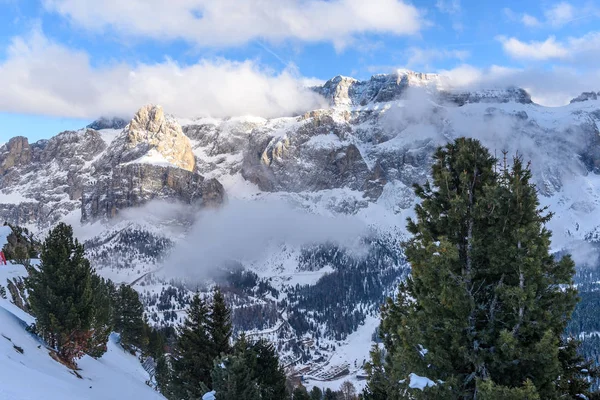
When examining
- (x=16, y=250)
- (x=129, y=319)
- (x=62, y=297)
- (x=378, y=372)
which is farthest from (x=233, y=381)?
(x=16, y=250)

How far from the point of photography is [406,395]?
1206 cm

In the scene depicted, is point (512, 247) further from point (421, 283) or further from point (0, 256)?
point (0, 256)

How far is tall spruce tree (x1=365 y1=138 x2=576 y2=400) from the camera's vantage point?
1017cm

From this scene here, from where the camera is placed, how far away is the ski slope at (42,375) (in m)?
13.9

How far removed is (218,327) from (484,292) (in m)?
18.2

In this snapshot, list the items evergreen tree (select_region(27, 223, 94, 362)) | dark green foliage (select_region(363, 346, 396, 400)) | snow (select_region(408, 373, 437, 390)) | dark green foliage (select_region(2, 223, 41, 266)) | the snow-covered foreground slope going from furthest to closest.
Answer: dark green foliage (select_region(2, 223, 41, 266))
evergreen tree (select_region(27, 223, 94, 362))
dark green foliage (select_region(363, 346, 396, 400))
the snow-covered foreground slope
snow (select_region(408, 373, 437, 390))

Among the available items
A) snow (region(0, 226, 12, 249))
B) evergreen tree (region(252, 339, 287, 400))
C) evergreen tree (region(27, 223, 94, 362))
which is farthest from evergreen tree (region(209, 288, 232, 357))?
snow (region(0, 226, 12, 249))

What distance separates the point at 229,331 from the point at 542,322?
2014cm

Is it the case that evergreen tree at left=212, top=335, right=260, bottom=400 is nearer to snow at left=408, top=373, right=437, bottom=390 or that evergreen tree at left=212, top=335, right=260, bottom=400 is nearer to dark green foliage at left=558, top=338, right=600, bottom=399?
snow at left=408, top=373, right=437, bottom=390

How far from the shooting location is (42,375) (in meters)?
17.5

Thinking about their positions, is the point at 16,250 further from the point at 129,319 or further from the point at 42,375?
the point at 42,375

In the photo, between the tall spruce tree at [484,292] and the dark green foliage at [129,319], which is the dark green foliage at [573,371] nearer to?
the tall spruce tree at [484,292]

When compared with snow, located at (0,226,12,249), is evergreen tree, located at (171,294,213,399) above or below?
below

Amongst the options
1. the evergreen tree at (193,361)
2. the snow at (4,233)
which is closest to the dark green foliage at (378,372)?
the evergreen tree at (193,361)
